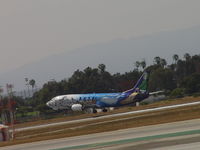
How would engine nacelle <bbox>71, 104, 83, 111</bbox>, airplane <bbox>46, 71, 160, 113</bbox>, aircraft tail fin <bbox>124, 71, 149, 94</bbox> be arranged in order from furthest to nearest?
engine nacelle <bbox>71, 104, 83, 111</bbox>, aircraft tail fin <bbox>124, 71, 149, 94</bbox>, airplane <bbox>46, 71, 160, 113</bbox>

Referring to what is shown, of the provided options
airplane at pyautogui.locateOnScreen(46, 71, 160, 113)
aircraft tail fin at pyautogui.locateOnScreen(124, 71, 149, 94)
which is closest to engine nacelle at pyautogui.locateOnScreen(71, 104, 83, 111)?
airplane at pyautogui.locateOnScreen(46, 71, 160, 113)

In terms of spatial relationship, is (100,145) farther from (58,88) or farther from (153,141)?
(58,88)

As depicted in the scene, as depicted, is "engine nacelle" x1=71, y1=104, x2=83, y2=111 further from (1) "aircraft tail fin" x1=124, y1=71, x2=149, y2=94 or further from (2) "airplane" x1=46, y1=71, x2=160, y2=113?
(1) "aircraft tail fin" x1=124, y1=71, x2=149, y2=94

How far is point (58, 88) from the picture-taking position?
14850 centimetres

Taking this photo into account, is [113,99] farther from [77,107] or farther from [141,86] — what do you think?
[77,107]

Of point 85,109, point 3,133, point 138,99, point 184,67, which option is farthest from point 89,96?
point 184,67

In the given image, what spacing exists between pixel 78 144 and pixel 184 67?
15081cm

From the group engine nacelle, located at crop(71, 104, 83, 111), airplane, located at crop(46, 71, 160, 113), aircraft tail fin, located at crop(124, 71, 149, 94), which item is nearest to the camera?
airplane, located at crop(46, 71, 160, 113)

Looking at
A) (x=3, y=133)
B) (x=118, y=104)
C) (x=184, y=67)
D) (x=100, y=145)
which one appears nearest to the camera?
(x=100, y=145)

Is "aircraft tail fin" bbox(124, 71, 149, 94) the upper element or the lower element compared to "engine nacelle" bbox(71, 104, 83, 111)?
upper

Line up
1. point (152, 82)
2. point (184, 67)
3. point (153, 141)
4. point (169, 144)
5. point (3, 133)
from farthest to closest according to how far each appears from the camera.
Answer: point (184, 67) < point (152, 82) < point (3, 133) < point (153, 141) < point (169, 144)

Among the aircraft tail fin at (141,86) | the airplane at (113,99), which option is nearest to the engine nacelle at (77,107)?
the airplane at (113,99)

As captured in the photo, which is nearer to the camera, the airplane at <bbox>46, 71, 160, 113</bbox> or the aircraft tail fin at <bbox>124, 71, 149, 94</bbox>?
the airplane at <bbox>46, 71, 160, 113</bbox>

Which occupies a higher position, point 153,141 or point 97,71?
point 97,71
